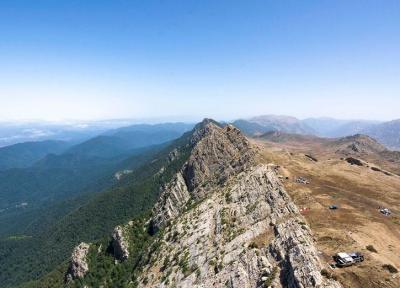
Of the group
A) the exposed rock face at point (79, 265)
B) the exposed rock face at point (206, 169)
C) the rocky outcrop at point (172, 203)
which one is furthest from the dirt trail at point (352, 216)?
the exposed rock face at point (79, 265)

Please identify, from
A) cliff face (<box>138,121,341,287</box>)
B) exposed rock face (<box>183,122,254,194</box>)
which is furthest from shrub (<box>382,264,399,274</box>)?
exposed rock face (<box>183,122,254,194</box>)

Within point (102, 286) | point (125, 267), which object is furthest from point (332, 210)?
point (102, 286)

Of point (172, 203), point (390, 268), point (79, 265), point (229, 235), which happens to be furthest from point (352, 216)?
point (79, 265)

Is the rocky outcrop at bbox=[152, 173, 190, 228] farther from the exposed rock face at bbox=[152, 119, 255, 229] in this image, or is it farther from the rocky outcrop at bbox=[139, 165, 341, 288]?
the rocky outcrop at bbox=[139, 165, 341, 288]

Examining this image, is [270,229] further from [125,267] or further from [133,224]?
[133,224]

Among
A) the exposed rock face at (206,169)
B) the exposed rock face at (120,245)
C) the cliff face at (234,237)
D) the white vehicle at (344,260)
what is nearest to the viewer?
the white vehicle at (344,260)

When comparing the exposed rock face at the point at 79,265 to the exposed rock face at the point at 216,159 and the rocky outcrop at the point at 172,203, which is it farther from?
the exposed rock face at the point at 216,159
